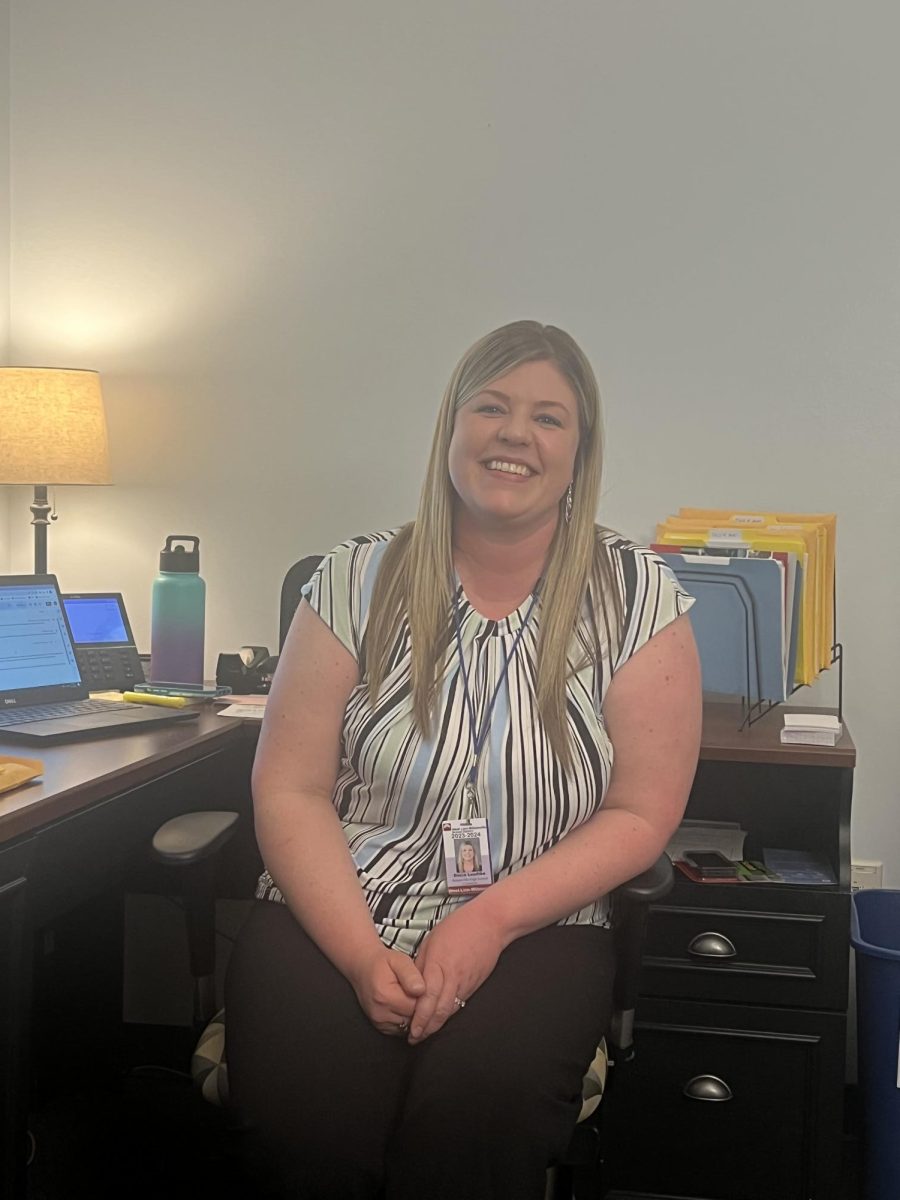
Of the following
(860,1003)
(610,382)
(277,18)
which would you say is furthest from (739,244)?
(860,1003)

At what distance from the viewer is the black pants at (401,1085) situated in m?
1.39

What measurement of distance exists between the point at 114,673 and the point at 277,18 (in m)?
1.38

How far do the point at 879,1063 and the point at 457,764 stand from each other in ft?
3.21

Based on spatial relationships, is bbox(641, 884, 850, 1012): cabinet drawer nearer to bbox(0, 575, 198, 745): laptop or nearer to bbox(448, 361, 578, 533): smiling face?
bbox(448, 361, 578, 533): smiling face

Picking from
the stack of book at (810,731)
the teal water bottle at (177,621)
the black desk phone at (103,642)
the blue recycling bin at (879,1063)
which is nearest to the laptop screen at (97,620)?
the black desk phone at (103,642)

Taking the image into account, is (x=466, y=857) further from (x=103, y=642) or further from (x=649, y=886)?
(x=103, y=642)

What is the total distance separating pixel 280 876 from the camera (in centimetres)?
162

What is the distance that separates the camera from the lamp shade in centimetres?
251

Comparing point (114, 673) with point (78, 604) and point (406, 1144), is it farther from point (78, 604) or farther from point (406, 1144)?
point (406, 1144)

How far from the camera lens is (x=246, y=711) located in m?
2.27

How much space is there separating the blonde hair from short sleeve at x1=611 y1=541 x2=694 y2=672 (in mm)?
16

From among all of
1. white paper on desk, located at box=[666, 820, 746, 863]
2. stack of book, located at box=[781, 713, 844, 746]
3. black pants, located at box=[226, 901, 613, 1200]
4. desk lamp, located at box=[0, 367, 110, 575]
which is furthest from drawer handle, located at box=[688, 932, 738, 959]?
desk lamp, located at box=[0, 367, 110, 575]

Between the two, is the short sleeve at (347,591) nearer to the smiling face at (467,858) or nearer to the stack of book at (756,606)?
the smiling face at (467,858)

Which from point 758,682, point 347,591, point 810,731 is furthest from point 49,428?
point 810,731
